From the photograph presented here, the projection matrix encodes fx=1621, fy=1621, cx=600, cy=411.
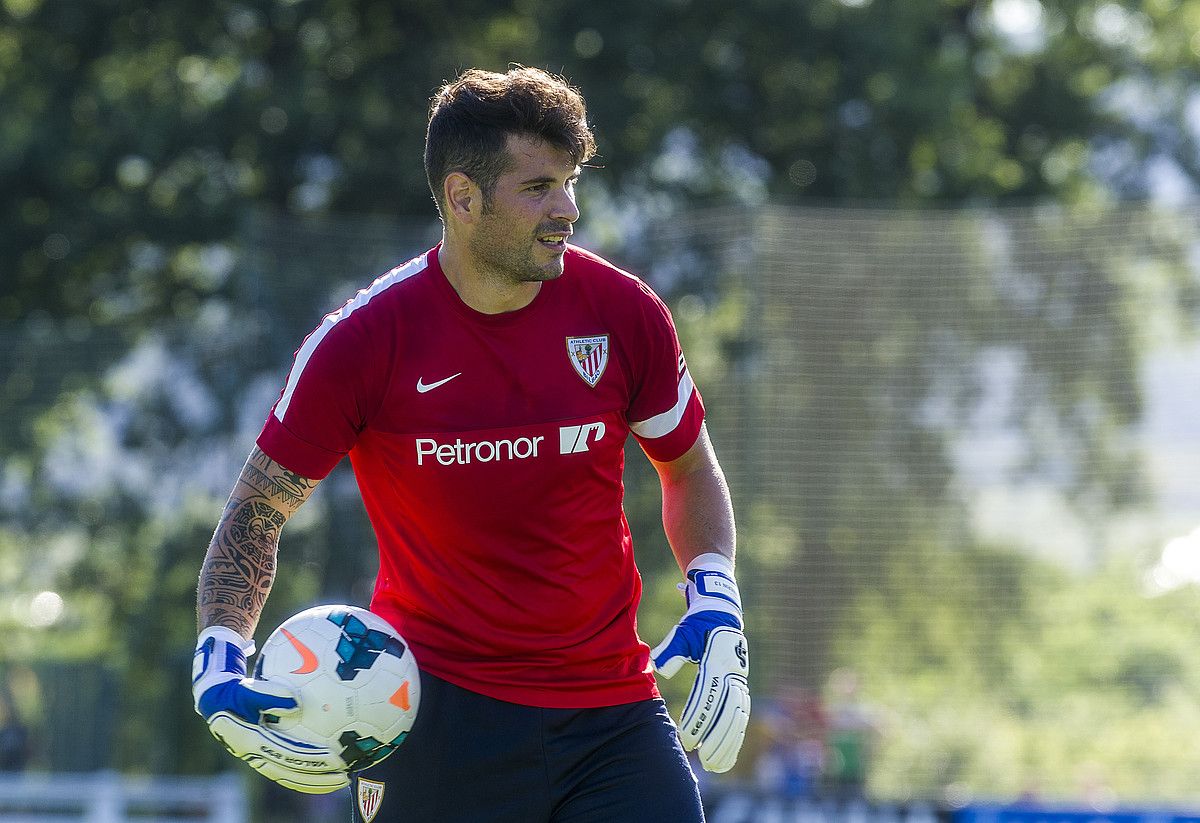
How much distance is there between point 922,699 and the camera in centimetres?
1024

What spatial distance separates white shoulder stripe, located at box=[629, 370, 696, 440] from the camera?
3.84 meters

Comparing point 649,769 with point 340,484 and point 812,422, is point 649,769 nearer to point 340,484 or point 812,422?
point 812,422

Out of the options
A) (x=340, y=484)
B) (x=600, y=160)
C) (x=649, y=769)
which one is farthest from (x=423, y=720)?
(x=600, y=160)

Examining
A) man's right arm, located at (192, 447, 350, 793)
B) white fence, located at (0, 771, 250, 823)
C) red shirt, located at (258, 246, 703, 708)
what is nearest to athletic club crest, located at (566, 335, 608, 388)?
red shirt, located at (258, 246, 703, 708)

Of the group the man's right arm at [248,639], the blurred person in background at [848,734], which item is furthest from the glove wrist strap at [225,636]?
the blurred person in background at [848,734]

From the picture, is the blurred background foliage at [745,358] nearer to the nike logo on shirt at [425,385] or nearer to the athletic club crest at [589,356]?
the athletic club crest at [589,356]

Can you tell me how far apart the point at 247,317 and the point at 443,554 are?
327 inches

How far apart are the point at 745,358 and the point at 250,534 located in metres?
6.93

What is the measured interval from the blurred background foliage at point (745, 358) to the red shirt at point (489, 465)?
6.15m

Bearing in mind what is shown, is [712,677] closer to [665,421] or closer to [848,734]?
[665,421]

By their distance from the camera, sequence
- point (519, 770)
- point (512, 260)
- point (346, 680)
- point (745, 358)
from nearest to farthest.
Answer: point (346, 680) < point (519, 770) < point (512, 260) < point (745, 358)

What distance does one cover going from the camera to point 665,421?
151 inches

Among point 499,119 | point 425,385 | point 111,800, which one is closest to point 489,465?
point 425,385

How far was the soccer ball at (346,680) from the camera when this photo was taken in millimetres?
3428
